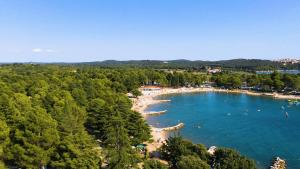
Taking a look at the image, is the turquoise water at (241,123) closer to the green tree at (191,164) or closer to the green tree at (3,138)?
the green tree at (191,164)

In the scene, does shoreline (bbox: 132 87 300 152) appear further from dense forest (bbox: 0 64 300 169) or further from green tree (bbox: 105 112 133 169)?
green tree (bbox: 105 112 133 169)

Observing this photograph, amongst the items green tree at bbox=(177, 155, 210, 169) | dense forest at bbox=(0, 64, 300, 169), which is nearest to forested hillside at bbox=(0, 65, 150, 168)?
dense forest at bbox=(0, 64, 300, 169)

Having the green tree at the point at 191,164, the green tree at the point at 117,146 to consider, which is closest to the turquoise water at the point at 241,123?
the green tree at the point at 191,164

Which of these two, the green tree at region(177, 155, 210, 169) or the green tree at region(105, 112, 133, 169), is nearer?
the green tree at region(177, 155, 210, 169)

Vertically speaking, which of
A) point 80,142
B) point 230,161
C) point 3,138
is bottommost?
point 230,161

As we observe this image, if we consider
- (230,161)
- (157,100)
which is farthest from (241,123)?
(230,161)

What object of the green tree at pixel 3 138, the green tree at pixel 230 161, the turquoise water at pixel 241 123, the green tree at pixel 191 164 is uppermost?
the green tree at pixel 3 138

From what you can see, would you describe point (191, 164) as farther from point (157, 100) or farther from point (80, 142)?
point (157, 100)

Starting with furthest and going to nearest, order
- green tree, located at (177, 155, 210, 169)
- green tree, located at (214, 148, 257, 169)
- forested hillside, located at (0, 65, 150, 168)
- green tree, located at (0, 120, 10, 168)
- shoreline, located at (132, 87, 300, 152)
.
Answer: shoreline, located at (132, 87, 300, 152), green tree, located at (214, 148, 257, 169), green tree, located at (0, 120, 10, 168), forested hillside, located at (0, 65, 150, 168), green tree, located at (177, 155, 210, 169)
